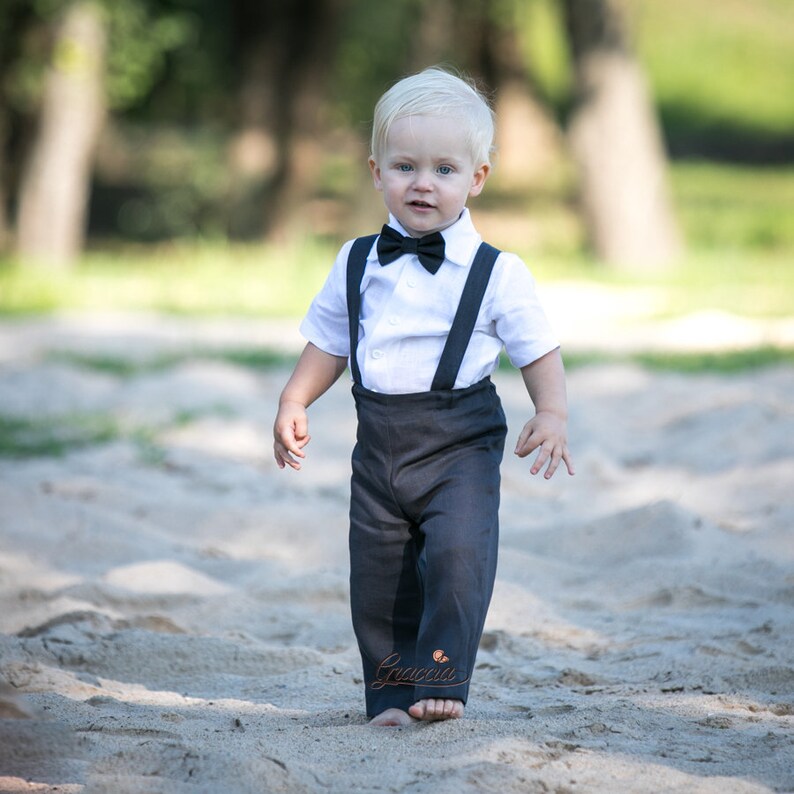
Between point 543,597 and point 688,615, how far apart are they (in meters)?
0.43

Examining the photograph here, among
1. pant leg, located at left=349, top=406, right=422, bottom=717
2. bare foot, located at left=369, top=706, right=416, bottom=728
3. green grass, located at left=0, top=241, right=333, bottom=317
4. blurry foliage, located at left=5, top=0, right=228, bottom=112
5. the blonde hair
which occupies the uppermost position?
blurry foliage, located at left=5, top=0, right=228, bottom=112

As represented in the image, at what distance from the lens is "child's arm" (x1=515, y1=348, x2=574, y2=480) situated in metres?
2.59

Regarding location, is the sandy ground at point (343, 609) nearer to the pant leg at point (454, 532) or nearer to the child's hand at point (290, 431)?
the pant leg at point (454, 532)

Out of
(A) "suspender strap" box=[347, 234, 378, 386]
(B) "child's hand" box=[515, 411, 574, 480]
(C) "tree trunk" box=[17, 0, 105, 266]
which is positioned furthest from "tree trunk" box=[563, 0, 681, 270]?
(B) "child's hand" box=[515, 411, 574, 480]

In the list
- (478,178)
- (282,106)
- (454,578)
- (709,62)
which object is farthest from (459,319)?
(709,62)

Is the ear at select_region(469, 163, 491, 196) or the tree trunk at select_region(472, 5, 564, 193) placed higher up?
the tree trunk at select_region(472, 5, 564, 193)

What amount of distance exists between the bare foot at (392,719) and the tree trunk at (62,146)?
10103 mm

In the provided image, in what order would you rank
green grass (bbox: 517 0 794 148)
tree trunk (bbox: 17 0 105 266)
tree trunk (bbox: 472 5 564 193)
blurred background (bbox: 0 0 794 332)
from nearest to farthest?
blurred background (bbox: 0 0 794 332) < tree trunk (bbox: 17 0 105 266) < tree trunk (bbox: 472 5 564 193) < green grass (bbox: 517 0 794 148)

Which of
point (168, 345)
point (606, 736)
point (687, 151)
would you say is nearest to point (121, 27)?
point (168, 345)

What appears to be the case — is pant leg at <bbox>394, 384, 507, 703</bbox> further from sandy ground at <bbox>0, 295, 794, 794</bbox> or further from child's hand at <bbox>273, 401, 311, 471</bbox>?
child's hand at <bbox>273, 401, 311, 471</bbox>

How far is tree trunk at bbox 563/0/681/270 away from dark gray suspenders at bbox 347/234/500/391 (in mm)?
9958

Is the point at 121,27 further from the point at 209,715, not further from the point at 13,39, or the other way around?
the point at 209,715

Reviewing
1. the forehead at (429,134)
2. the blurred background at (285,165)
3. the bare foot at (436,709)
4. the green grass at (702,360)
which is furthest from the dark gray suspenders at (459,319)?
the green grass at (702,360)

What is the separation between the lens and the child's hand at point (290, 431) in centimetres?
277
